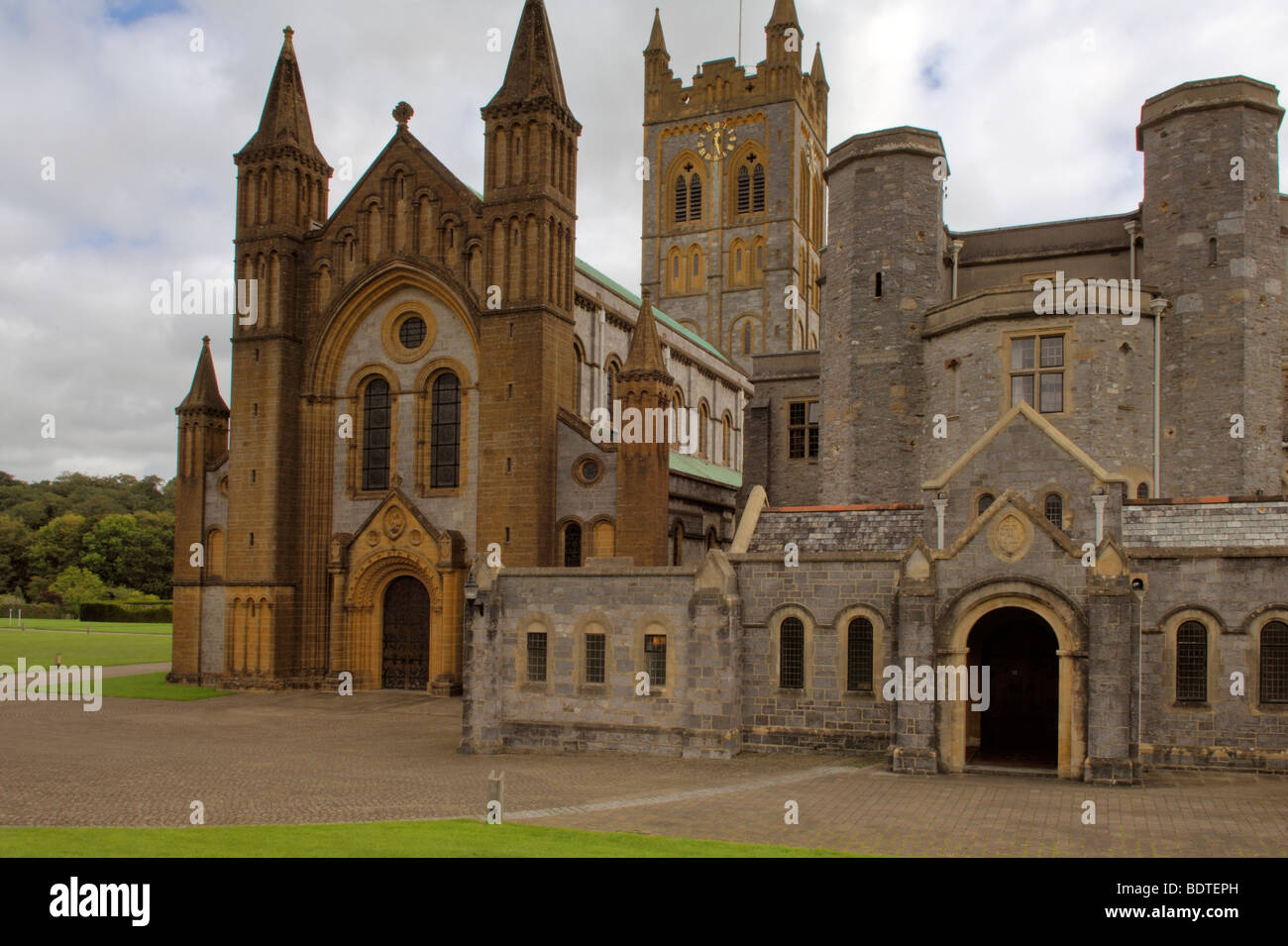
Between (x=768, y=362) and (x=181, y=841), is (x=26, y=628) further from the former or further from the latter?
(x=181, y=841)

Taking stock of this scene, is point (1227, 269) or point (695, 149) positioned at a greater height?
point (695, 149)

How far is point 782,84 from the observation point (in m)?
72.3

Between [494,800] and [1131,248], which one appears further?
[1131,248]

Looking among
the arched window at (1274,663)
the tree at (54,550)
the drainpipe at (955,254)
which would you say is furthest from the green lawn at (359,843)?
the tree at (54,550)

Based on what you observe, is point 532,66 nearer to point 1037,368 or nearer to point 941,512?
point 1037,368

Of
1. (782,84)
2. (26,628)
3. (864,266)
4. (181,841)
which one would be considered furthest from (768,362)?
(26,628)

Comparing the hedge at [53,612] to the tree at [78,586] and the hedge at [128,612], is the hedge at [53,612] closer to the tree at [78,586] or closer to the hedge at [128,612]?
the tree at [78,586]

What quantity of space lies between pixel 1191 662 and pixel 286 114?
3677 cm

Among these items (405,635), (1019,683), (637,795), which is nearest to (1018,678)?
(1019,683)

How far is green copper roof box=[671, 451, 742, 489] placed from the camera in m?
46.4

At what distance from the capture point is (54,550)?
115 metres

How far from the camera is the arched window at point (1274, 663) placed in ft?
72.6

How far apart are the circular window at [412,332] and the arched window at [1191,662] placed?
Answer: 27.9 meters

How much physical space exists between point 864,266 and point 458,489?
Result: 1612 cm
